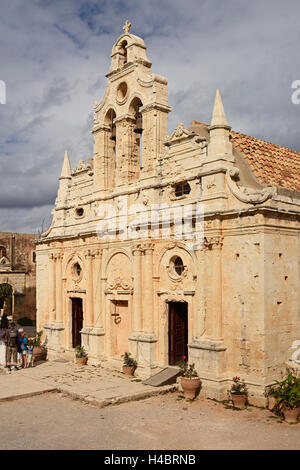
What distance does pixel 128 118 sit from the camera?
782 inches

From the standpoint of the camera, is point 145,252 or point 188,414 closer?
point 188,414

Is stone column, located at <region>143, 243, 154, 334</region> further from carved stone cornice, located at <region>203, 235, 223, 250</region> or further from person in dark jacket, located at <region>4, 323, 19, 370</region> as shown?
person in dark jacket, located at <region>4, 323, 19, 370</region>

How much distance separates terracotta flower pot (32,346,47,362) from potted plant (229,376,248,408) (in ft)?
36.0

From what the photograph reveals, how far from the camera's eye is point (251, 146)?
1856 centimetres

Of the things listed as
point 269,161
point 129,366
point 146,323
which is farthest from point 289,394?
point 269,161

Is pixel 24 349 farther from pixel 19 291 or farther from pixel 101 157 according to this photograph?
pixel 19 291

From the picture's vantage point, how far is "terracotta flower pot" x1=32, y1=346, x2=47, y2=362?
2229cm

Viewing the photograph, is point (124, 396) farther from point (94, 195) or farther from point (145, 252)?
point (94, 195)

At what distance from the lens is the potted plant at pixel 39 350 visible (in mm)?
22322

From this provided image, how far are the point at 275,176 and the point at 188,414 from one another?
9.04 m

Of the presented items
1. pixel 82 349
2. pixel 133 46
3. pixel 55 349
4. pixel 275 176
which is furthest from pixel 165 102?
pixel 55 349

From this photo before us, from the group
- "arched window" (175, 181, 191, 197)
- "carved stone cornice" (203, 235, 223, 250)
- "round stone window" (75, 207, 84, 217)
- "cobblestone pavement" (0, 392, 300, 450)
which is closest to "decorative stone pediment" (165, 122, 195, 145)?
"arched window" (175, 181, 191, 197)

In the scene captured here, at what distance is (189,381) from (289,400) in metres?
3.34

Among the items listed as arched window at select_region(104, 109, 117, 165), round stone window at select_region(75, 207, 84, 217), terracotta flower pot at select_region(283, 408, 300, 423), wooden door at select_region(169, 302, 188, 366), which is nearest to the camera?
terracotta flower pot at select_region(283, 408, 300, 423)
